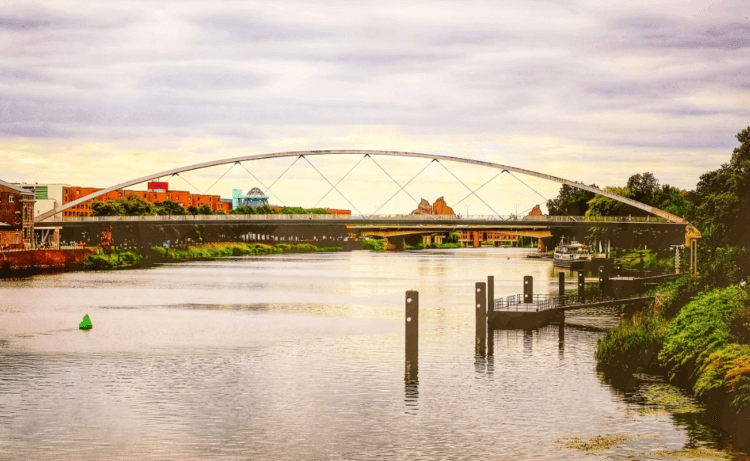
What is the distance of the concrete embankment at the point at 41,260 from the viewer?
4299 inches

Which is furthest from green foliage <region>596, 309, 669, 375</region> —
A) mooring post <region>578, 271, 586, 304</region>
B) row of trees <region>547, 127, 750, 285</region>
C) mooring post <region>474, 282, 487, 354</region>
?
mooring post <region>578, 271, 586, 304</region>

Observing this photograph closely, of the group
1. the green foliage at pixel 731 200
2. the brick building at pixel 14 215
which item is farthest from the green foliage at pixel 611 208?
the green foliage at pixel 731 200

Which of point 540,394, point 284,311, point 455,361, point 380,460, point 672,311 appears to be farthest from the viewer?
point 284,311

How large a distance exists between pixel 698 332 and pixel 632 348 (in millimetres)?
5084

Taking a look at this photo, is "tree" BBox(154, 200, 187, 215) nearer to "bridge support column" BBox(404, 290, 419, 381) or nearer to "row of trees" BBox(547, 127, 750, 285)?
"row of trees" BBox(547, 127, 750, 285)

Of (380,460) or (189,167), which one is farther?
(189,167)

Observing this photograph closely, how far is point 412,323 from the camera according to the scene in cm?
3875

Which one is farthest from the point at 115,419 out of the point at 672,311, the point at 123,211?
the point at 123,211

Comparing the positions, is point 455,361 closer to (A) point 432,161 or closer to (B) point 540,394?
(B) point 540,394

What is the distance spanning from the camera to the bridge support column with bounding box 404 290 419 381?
38.1 meters

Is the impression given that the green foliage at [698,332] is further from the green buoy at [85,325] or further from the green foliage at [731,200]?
the green buoy at [85,325]

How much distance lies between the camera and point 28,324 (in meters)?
59.0

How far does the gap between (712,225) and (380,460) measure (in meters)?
38.7

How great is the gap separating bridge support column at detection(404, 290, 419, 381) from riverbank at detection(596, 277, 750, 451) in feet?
26.6
